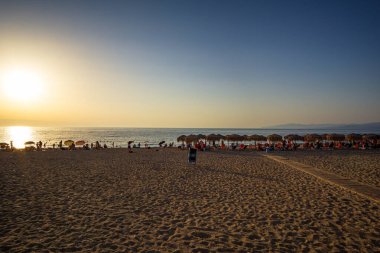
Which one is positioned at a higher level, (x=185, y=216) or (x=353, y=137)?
(x=353, y=137)

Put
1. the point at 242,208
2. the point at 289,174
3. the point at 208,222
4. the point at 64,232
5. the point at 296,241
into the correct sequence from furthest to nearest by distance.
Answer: the point at 289,174 → the point at 242,208 → the point at 208,222 → the point at 64,232 → the point at 296,241

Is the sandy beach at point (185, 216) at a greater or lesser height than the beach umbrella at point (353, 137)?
lesser

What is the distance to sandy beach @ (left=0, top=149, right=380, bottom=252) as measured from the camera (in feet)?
Answer: 14.7

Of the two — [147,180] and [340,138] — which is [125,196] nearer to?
[147,180]

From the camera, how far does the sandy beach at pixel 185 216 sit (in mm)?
4484

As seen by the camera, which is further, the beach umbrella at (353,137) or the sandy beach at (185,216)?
the beach umbrella at (353,137)

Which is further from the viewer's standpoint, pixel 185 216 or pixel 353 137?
pixel 353 137

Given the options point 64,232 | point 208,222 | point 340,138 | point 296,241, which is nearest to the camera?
point 296,241

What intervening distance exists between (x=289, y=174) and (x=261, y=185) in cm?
326

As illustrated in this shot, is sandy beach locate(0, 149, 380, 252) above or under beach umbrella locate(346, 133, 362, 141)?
under

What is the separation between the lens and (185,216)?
5.96 metres

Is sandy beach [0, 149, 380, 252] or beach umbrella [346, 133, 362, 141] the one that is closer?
sandy beach [0, 149, 380, 252]

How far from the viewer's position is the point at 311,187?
8969 millimetres

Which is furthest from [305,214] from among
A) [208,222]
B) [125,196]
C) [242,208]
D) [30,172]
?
[30,172]
